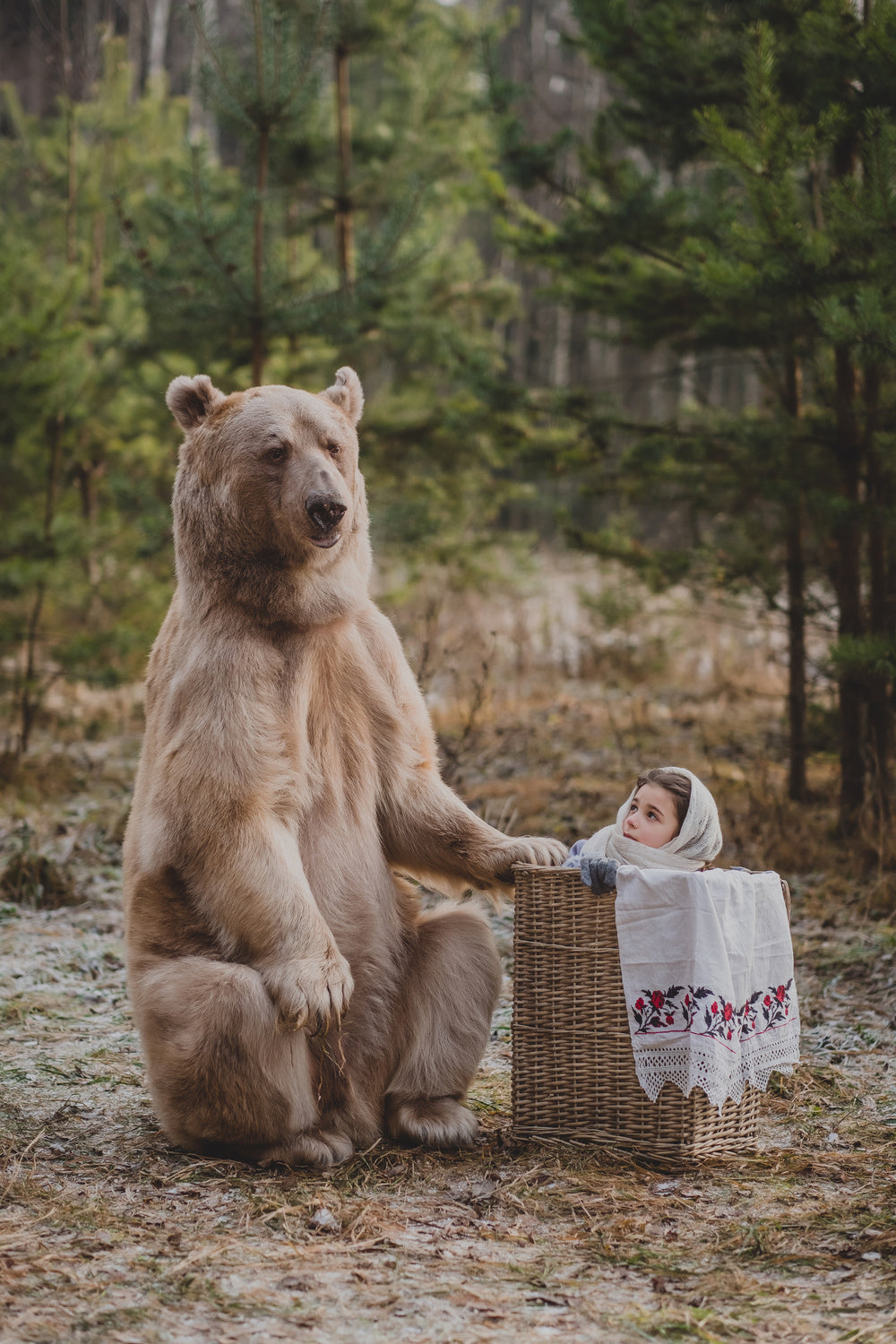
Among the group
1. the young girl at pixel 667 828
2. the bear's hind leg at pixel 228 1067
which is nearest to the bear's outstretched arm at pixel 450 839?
the young girl at pixel 667 828

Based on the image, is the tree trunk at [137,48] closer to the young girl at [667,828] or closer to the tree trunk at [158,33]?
the tree trunk at [158,33]

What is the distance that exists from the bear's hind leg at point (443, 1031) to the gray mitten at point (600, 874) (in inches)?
15.4

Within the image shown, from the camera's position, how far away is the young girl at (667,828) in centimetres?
340

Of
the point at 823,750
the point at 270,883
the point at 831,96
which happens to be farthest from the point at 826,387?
A: the point at 270,883

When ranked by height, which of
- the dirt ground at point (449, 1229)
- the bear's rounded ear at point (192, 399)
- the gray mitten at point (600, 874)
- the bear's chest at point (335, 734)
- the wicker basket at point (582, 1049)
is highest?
the bear's rounded ear at point (192, 399)

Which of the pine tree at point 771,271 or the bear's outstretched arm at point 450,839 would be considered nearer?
the bear's outstretched arm at point 450,839

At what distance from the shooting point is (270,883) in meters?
3.06

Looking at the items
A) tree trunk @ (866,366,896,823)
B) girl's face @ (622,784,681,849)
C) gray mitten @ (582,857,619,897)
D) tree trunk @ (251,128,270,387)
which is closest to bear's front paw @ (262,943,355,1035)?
gray mitten @ (582,857,619,897)

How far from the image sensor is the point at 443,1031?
133 inches

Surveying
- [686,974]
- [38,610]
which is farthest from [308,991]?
[38,610]

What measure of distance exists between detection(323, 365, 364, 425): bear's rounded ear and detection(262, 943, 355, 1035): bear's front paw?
149 centimetres

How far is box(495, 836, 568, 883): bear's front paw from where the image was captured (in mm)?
3445

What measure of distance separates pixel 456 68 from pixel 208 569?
28.0 ft

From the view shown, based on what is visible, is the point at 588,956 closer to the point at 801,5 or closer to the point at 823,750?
the point at 823,750
